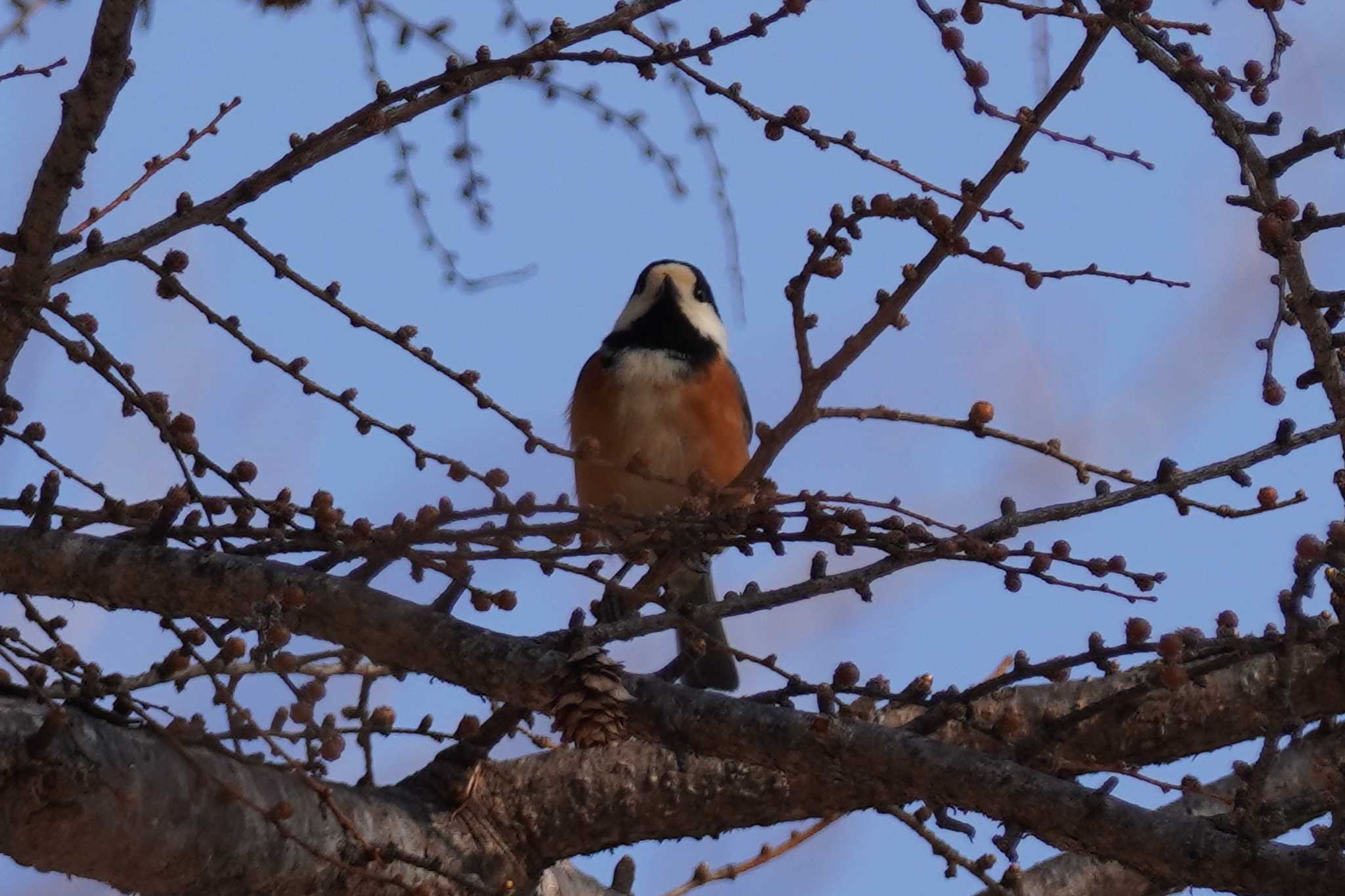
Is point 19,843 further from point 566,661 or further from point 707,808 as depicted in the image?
point 707,808

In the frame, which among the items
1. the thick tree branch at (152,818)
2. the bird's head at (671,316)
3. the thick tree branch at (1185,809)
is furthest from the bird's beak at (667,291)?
the thick tree branch at (152,818)

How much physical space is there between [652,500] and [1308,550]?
272 cm

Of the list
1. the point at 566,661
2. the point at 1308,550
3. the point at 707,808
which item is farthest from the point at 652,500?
the point at 1308,550

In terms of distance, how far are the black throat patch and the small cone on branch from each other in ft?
8.28

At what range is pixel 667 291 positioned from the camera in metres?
4.93

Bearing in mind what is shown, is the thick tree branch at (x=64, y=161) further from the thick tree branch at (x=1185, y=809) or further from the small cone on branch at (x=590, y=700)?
the thick tree branch at (x=1185, y=809)

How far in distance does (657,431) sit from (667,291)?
2.10 ft

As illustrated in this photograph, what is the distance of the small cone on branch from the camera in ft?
6.76

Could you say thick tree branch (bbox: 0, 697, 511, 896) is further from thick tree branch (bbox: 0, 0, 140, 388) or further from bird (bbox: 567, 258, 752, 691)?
bird (bbox: 567, 258, 752, 691)

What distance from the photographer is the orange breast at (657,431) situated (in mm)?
4414

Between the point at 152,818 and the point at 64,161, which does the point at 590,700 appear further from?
the point at 64,161

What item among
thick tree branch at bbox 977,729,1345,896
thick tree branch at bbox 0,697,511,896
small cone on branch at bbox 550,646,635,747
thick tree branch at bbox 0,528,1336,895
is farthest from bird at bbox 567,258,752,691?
small cone on branch at bbox 550,646,635,747

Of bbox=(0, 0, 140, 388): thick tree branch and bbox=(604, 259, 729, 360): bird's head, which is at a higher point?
bbox=(604, 259, 729, 360): bird's head

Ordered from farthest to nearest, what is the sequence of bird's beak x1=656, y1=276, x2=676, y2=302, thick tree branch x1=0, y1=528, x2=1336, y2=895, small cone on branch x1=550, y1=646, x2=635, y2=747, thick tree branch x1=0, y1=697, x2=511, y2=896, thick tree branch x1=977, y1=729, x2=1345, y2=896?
bird's beak x1=656, y1=276, x2=676, y2=302 → thick tree branch x1=977, y1=729, x2=1345, y2=896 → thick tree branch x1=0, y1=697, x2=511, y2=896 → small cone on branch x1=550, y1=646, x2=635, y2=747 → thick tree branch x1=0, y1=528, x2=1336, y2=895
